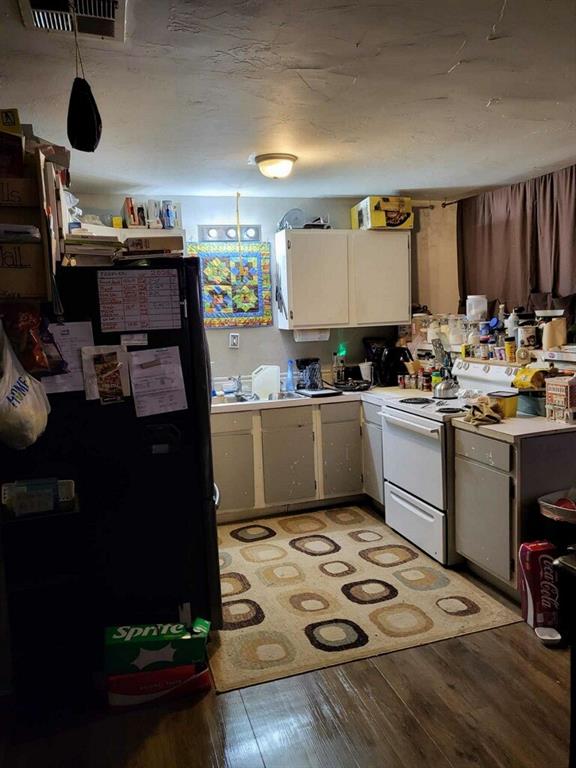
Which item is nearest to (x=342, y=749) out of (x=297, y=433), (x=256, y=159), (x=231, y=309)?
(x=297, y=433)

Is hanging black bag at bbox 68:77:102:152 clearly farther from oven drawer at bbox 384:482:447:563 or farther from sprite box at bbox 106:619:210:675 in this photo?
oven drawer at bbox 384:482:447:563

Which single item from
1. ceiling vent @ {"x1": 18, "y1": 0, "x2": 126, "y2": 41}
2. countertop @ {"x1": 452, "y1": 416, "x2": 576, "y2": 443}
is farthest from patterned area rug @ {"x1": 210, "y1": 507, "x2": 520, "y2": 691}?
ceiling vent @ {"x1": 18, "y1": 0, "x2": 126, "y2": 41}

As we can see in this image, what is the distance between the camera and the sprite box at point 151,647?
6.97 ft

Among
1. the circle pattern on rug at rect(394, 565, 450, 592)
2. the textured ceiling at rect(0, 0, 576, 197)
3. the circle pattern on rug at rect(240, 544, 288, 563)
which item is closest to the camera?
the textured ceiling at rect(0, 0, 576, 197)

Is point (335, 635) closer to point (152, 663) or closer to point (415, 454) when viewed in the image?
point (152, 663)

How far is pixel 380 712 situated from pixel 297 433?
2.14m

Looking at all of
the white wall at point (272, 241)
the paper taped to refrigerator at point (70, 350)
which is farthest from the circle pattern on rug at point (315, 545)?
the paper taped to refrigerator at point (70, 350)

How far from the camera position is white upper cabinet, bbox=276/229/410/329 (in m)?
4.21

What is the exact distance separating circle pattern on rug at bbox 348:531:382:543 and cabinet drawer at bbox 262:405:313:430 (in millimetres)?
825

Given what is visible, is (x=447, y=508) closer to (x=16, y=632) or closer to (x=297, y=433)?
(x=297, y=433)

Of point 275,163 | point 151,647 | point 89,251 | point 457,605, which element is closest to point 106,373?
point 89,251

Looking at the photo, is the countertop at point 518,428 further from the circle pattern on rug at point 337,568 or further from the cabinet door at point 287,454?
the cabinet door at point 287,454

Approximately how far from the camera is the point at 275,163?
312 centimetres

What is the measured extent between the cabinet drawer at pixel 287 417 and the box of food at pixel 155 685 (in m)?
1.92
